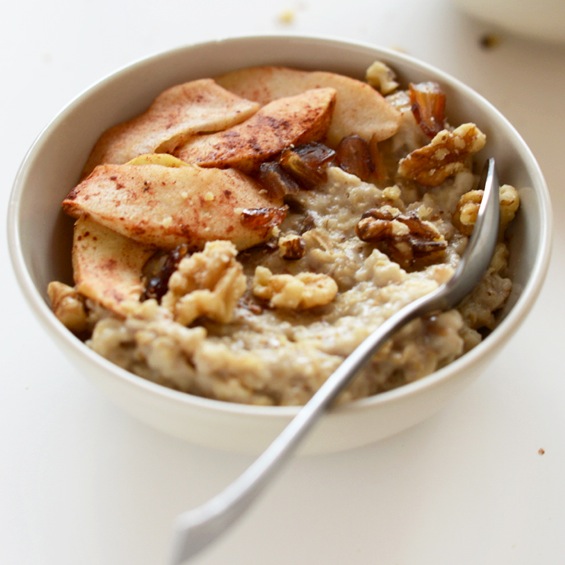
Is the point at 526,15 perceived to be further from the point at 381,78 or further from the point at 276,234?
the point at 276,234

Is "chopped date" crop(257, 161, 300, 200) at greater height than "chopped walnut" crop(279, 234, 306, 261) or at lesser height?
greater

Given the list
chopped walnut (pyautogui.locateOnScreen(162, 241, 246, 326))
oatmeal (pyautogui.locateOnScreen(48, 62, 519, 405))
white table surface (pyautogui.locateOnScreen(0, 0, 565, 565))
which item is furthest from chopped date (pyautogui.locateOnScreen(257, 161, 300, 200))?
white table surface (pyautogui.locateOnScreen(0, 0, 565, 565))

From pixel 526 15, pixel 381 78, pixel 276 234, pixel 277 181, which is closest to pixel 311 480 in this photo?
pixel 276 234

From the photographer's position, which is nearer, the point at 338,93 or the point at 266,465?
the point at 266,465

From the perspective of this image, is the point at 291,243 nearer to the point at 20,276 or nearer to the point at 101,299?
the point at 101,299

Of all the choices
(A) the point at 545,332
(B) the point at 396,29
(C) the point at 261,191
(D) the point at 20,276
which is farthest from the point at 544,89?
(D) the point at 20,276

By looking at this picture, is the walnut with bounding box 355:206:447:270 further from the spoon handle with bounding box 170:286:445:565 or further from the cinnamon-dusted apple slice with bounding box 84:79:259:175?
the cinnamon-dusted apple slice with bounding box 84:79:259:175

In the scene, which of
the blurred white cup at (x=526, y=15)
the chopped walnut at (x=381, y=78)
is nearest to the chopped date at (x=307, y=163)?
the chopped walnut at (x=381, y=78)
